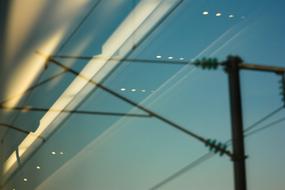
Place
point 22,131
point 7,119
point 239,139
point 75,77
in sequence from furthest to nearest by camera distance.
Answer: point 22,131 < point 7,119 < point 75,77 < point 239,139

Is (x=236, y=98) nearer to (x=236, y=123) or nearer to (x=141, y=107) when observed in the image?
(x=236, y=123)

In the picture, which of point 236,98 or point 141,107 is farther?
point 141,107

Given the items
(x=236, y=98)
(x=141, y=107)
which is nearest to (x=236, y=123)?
(x=236, y=98)

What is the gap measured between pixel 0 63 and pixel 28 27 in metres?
0.21

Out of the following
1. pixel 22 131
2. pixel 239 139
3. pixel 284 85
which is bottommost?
pixel 239 139

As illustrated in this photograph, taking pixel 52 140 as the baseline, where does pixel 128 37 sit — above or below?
above

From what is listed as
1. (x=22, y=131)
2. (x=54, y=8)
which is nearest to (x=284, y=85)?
(x=54, y=8)

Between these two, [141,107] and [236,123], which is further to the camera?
[141,107]

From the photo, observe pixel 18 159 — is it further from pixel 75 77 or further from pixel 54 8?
pixel 54 8

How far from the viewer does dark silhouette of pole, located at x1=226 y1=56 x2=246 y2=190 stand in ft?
4.00

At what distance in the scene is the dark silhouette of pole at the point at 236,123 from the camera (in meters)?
1.22

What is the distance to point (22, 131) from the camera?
7.44ft

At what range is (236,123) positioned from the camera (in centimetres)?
128

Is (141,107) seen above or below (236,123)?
above
